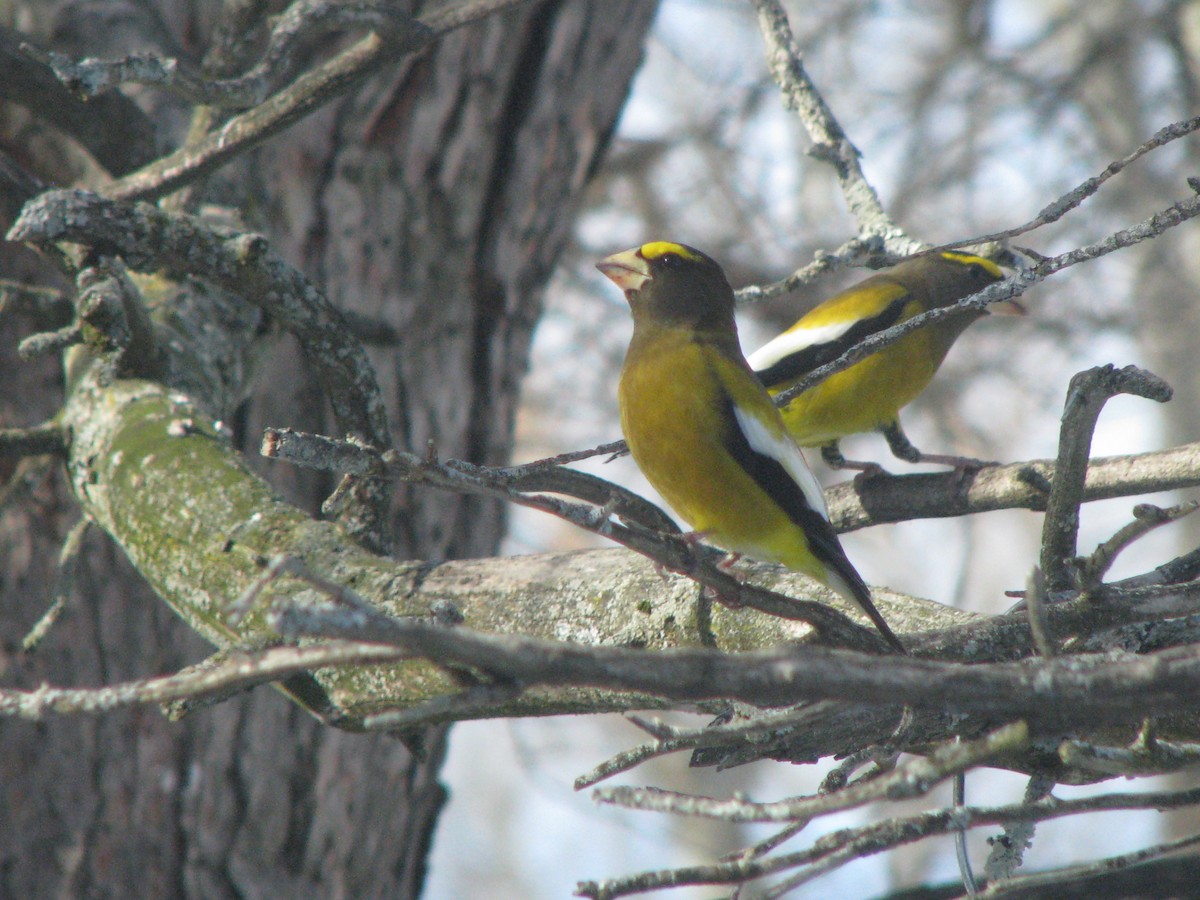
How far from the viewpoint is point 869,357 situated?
14.1 ft

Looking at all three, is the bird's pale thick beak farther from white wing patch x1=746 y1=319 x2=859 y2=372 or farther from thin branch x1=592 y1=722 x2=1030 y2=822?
thin branch x1=592 y1=722 x2=1030 y2=822

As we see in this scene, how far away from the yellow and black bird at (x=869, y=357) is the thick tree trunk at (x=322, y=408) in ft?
3.62

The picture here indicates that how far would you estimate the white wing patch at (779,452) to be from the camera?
2975 millimetres

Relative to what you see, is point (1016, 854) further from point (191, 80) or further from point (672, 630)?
point (191, 80)

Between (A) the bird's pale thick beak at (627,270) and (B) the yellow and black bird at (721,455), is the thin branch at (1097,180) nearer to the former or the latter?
(B) the yellow and black bird at (721,455)

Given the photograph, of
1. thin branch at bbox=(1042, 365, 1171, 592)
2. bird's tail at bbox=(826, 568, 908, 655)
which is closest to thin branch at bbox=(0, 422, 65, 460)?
bird's tail at bbox=(826, 568, 908, 655)

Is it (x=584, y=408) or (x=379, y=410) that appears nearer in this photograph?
(x=379, y=410)

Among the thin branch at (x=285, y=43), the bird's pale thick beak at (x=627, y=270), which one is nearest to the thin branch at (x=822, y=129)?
the bird's pale thick beak at (x=627, y=270)

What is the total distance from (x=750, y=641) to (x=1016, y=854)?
564mm

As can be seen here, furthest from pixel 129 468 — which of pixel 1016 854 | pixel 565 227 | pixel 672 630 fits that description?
pixel 565 227

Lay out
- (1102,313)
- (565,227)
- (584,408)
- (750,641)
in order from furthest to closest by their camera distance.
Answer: (584,408), (1102,313), (565,227), (750,641)

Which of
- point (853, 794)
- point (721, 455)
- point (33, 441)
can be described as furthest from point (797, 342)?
point (853, 794)

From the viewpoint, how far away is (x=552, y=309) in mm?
9633

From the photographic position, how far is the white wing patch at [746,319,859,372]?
4430mm
